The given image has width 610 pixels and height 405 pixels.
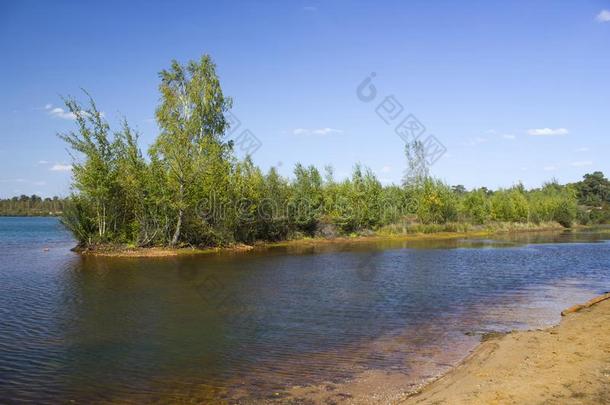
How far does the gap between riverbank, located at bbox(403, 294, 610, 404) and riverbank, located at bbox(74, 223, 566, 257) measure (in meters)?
28.5

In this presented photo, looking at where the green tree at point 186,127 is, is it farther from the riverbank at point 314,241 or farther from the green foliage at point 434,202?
the green foliage at point 434,202

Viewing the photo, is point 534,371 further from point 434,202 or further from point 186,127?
point 434,202

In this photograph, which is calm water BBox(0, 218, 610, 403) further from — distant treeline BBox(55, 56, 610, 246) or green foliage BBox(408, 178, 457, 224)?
green foliage BBox(408, 178, 457, 224)

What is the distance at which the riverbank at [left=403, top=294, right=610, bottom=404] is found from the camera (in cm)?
790

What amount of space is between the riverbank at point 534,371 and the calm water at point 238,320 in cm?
127

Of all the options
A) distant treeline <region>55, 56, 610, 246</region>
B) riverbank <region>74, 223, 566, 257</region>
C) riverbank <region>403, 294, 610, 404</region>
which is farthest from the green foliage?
riverbank <region>403, 294, 610, 404</region>

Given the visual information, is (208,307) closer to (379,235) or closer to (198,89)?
(198,89)

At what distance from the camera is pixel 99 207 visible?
3641 centimetres

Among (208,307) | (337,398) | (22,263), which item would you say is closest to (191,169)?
(22,263)

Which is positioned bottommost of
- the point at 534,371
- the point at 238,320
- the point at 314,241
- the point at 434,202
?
the point at 238,320

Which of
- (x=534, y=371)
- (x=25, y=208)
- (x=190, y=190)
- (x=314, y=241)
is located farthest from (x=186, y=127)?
(x=25, y=208)

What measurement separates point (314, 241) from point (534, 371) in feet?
141

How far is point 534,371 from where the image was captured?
30.3ft

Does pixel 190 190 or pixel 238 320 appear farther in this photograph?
pixel 190 190
